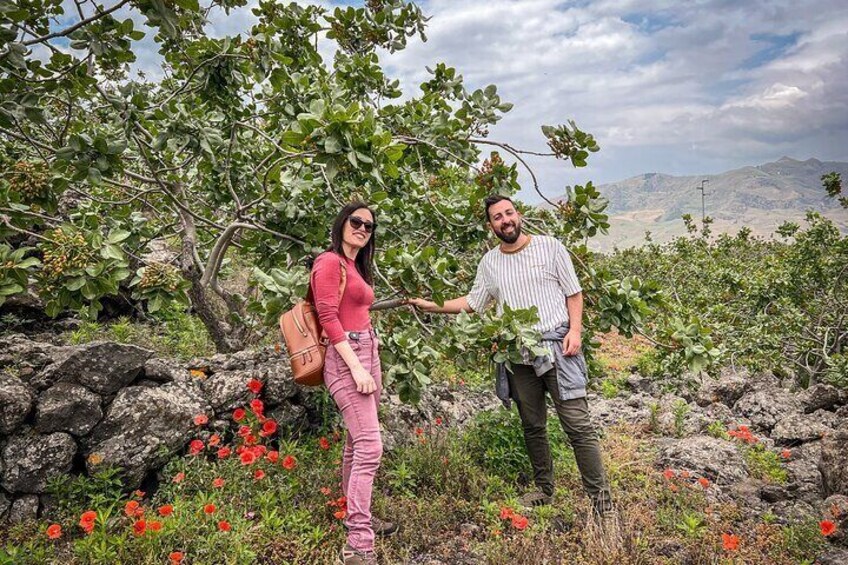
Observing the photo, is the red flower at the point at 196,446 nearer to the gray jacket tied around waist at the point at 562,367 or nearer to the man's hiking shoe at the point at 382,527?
the man's hiking shoe at the point at 382,527

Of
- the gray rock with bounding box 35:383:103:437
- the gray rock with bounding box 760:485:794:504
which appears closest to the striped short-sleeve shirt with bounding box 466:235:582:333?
the gray rock with bounding box 760:485:794:504

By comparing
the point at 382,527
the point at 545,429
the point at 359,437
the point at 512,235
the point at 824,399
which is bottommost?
the point at 824,399

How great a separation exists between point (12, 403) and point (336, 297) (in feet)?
9.58

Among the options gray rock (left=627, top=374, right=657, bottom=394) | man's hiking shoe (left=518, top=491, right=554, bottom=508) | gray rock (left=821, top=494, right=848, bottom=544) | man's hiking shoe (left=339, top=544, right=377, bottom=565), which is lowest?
gray rock (left=627, top=374, right=657, bottom=394)

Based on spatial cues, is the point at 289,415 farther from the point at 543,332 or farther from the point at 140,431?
the point at 543,332

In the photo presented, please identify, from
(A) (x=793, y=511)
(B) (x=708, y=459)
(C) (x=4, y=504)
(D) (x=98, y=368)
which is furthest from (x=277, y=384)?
(A) (x=793, y=511)

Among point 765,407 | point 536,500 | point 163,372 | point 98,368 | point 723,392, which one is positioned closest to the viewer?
point 98,368

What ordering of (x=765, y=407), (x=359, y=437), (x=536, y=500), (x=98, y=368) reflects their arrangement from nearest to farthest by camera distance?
1. (x=359, y=437)
2. (x=98, y=368)
3. (x=536, y=500)
4. (x=765, y=407)

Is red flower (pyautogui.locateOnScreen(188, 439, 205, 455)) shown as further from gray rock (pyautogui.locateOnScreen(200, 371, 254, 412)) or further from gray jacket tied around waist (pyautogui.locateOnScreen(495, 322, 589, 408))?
gray jacket tied around waist (pyautogui.locateOnScreen(495, 322, 589, 408))

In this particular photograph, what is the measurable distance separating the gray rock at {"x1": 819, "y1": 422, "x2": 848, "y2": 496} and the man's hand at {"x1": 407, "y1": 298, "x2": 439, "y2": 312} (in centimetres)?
420

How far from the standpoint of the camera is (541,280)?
4203 millimetres

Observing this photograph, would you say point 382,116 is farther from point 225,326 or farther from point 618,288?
point 225,326

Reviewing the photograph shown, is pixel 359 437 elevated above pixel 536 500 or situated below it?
above

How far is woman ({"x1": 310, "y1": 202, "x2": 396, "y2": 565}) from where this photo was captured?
325cm
